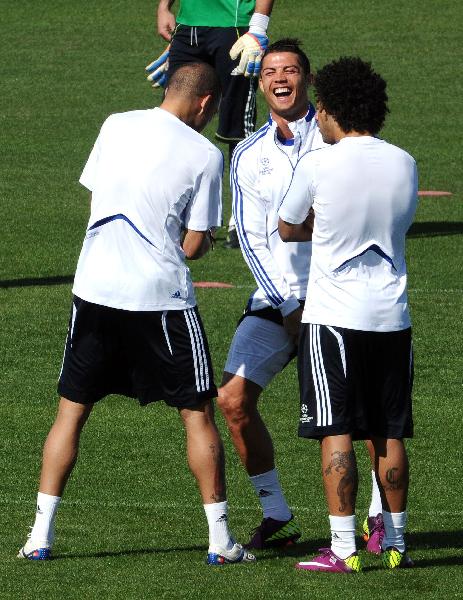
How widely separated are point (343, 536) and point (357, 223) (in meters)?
1.21

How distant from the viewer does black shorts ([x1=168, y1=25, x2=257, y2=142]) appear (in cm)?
1325

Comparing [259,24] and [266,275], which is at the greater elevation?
[259,24]

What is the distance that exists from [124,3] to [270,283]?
19317mm

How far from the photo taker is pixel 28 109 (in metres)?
20.1

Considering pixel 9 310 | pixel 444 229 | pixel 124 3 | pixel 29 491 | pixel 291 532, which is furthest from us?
pixel 124 3

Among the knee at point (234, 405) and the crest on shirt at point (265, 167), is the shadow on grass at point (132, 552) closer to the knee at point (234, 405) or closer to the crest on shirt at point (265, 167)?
the knee at point (234, 405)

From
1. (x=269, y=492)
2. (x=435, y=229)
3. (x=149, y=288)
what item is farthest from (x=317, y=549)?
(x=435, y=229)

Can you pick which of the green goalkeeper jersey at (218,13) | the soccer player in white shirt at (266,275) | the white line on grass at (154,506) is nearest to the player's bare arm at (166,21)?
the green goalkeeper jersey at (218,13)

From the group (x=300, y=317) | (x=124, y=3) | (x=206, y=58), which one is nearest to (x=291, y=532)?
(x=300, y=317)

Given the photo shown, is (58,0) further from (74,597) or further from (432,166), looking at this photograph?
(74,597)

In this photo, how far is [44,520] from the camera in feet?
21.0

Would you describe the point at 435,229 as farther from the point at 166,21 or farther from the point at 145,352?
the point at 145,352

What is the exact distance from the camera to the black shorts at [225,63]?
13.2 meters

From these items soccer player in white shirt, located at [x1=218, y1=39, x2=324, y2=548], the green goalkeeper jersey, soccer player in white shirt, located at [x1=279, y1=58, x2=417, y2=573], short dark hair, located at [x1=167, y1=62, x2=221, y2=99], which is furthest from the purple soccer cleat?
the green goalkeeper jersey
